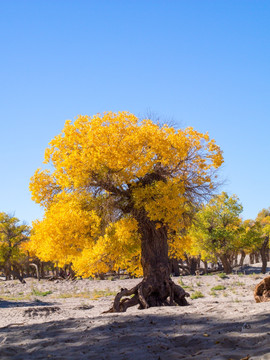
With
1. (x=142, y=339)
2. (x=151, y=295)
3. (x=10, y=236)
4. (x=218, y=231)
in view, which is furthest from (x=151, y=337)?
(x=10, y=236)

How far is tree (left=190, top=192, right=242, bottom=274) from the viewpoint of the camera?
34.5 m

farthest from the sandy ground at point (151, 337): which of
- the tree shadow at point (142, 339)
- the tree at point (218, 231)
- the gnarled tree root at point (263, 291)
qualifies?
the tree at point (218, 231)

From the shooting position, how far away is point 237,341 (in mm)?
5387

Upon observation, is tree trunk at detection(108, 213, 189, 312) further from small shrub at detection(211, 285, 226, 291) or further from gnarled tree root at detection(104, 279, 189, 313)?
small shrub at detection(211, 285, 226, 291)

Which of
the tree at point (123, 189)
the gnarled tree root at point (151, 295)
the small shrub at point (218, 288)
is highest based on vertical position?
the tree at point (123, 189)

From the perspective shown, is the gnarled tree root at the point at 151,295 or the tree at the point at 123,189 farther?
the gnarled tree root at the point at 151,295

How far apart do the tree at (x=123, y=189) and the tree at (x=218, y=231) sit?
860 inches

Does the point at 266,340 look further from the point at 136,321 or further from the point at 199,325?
the point at 136,321

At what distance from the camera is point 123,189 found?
1230 cm

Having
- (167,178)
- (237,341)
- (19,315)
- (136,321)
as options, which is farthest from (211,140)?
(19,315)

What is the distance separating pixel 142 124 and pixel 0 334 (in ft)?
24.3

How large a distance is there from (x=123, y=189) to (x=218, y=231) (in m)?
24.1

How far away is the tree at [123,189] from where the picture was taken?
1121 centimetres

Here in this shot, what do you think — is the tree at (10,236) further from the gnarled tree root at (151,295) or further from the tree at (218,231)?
the gnarled tree root at (151,295)
